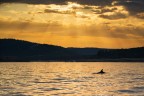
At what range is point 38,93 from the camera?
218 feet

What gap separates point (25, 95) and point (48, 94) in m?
3.74

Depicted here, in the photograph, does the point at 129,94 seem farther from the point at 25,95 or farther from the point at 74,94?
the point at 25,95

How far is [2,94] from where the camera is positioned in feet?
211

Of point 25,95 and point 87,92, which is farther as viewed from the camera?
point 87,92

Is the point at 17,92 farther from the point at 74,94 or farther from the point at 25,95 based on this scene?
the point at 74,94

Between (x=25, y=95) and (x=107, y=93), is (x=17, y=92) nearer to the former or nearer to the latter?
(x=25, y=95)

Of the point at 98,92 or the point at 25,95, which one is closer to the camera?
the point at 25,95

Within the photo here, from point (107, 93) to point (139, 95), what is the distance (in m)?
5.24

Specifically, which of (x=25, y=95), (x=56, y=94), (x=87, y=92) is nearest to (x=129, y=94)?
(x=87, y=92)

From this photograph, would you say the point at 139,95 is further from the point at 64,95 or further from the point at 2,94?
the point at 2,94

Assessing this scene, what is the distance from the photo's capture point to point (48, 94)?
65125mm

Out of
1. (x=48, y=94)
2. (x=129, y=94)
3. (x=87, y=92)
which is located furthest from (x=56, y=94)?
(x=129, y=94)

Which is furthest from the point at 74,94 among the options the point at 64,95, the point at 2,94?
the point at 2,94

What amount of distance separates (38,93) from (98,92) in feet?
32.6
